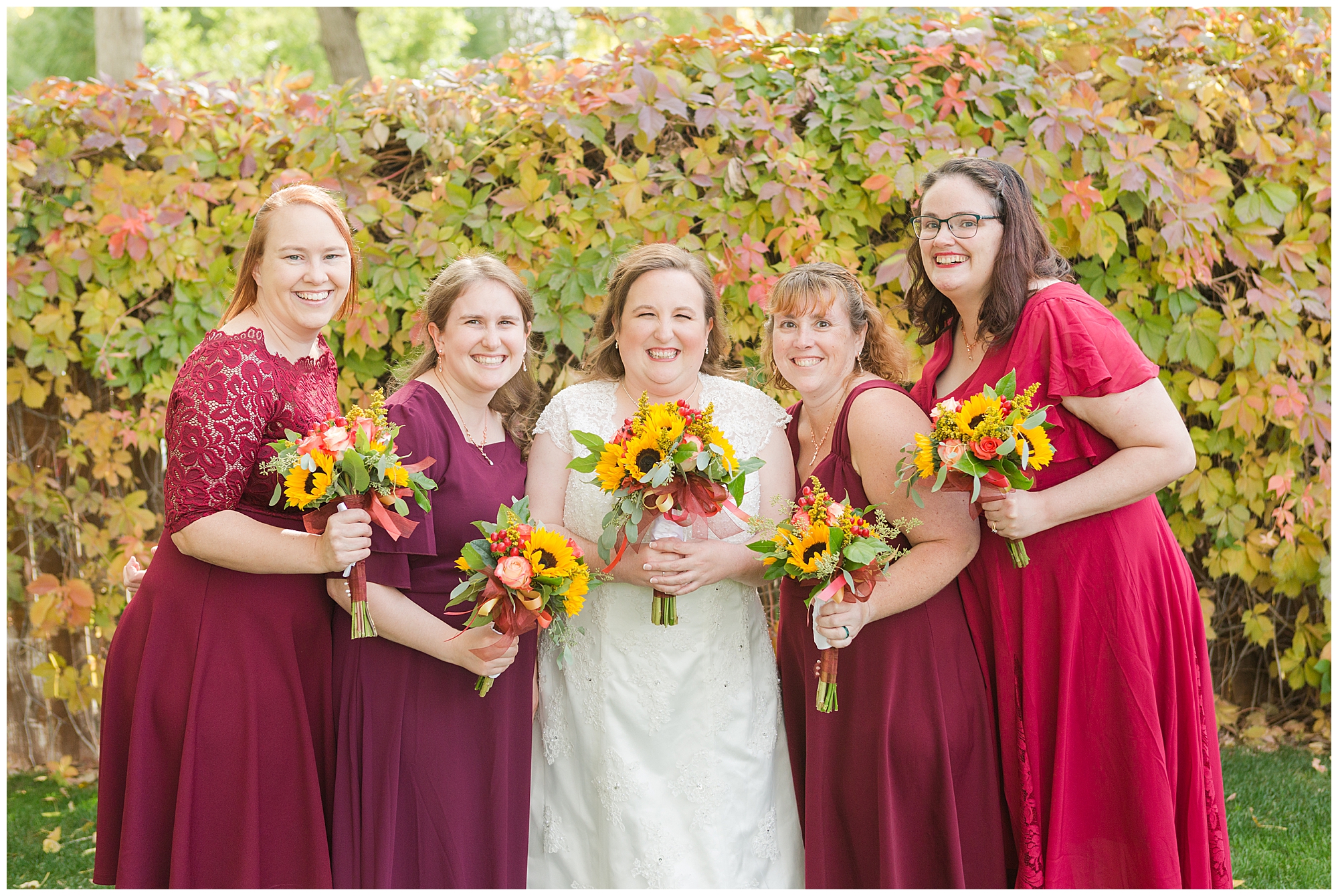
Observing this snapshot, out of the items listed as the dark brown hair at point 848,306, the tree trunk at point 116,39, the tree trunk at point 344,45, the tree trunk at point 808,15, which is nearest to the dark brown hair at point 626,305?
the dark brown hair at point 848,306

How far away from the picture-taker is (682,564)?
114 inches

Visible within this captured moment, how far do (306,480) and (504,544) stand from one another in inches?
22.1

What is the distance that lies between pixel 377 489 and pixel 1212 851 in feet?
8.77

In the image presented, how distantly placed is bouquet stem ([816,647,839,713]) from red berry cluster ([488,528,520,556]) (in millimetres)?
955

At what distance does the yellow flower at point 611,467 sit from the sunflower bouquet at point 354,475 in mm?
477

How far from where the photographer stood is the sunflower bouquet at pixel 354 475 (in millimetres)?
2600

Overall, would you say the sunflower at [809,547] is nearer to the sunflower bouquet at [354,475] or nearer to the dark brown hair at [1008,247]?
the dark brown hair at [1008,247]

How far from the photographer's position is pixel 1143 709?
2.80 m

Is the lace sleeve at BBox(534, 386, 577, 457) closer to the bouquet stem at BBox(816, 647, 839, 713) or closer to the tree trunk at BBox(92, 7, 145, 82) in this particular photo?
the bouquet stem at BBox(816, 647, 839, 713)

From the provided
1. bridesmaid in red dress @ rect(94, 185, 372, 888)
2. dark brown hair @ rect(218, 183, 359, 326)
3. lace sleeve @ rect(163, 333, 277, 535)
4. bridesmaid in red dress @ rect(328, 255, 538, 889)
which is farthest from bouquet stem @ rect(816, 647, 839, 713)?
dark brown hair @ rect(218, 183, 359, 326)

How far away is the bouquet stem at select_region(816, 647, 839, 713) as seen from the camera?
2830 mm

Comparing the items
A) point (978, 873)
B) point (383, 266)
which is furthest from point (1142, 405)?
point (383, 266)

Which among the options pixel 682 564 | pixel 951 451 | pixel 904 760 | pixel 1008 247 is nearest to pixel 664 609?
pixel 682 564

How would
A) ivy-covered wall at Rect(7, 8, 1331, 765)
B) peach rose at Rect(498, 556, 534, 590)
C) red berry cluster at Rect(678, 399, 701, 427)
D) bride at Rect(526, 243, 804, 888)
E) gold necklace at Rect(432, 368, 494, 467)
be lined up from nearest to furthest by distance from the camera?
1. peach rose at Rect(498, 556, 534, 590)
2. red berry cluster at Rect(678, 399, 701, 427)
3. bride at Rect(526, 243, 804, 888)
4. gold necklace at Rect(432, 368, 494, 467)
5. ivy-covered wall at Rect(7, 8, 1331, 765)
